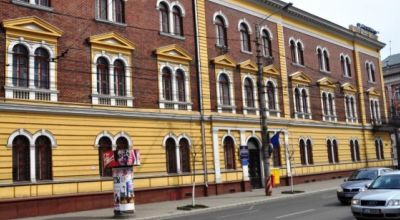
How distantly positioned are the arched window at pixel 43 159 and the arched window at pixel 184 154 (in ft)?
28.4

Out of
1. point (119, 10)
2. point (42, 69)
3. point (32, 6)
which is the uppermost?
point (119, 10)

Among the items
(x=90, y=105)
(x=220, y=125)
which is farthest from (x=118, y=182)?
(x=220, y=125)

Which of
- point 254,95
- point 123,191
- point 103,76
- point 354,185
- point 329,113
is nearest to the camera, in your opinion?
point 354,185

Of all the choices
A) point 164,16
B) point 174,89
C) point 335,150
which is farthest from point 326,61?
point 174,89

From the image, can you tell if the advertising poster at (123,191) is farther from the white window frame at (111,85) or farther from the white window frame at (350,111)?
the white window frame at (350,111)

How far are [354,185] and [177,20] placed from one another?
614 inches

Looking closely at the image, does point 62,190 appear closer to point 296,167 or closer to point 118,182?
point 118,182

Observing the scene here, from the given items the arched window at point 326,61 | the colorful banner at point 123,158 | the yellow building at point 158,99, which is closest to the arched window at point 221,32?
the yellow building at point 158,99

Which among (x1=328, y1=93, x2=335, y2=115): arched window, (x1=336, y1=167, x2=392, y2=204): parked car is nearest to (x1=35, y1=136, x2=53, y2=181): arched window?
(x1=336, y1=167, x2=392, y2=204): parked car

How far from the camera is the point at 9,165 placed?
21172 millimetres

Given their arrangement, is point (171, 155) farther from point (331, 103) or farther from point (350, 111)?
point (350, 111)

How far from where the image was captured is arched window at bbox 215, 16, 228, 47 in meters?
33.4

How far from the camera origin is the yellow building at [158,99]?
22.2 m

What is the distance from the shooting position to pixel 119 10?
1072 inches
